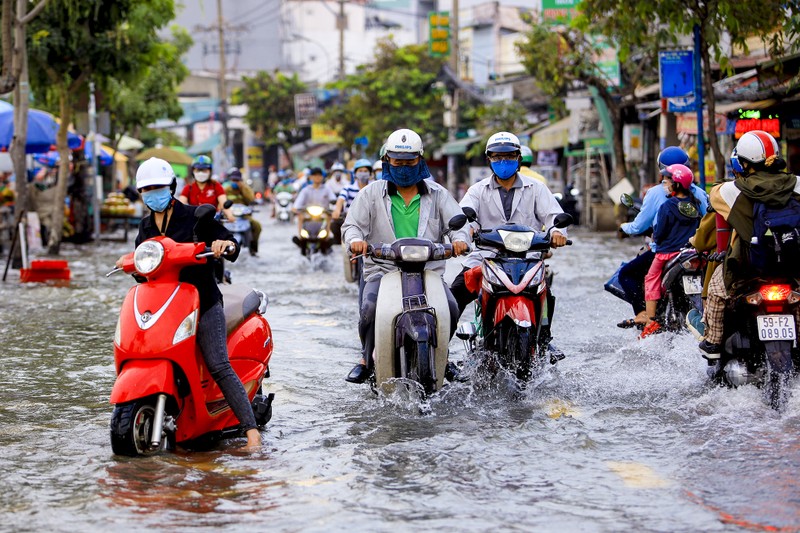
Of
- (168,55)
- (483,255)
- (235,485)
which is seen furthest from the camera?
(168,55)

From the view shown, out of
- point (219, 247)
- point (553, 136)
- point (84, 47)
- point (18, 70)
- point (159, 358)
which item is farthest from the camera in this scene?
point (553, 136)

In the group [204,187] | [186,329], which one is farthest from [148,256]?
[204,187]

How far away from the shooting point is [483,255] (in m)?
8.01

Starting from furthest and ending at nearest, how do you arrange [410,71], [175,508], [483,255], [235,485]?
1. [410,71]
2. [483,255]
3. [235,485]
4. [175,508]

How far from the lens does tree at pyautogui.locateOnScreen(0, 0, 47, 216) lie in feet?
52.1

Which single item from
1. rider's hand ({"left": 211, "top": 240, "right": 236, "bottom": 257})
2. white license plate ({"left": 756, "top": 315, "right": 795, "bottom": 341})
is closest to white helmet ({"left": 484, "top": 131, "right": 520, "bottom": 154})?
white license plate ({"left": 756, "top": 315, "right": 795, "bottom": 341})

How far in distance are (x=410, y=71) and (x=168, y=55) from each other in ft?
77.9

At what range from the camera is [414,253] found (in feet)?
23.2

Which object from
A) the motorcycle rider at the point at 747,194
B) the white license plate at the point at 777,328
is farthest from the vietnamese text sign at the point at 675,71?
the white license plate at the point at 777,328

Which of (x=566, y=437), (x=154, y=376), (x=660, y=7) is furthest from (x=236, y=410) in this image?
(x=660, y=7)

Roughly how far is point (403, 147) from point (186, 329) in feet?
6.60

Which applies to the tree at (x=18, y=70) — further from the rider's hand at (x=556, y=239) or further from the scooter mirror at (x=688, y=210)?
the rider's hand at (x=556, y=239)

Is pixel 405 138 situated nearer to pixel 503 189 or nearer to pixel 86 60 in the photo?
pixel 503 189

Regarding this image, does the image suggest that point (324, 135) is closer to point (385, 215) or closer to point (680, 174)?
point (680, 174)
